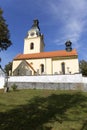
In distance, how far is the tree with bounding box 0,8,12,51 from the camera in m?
30.0

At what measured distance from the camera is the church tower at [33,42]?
5100 cm

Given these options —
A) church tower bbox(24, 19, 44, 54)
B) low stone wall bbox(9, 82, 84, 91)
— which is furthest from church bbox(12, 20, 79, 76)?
low stone wall bbox(9, 82, 84, 91)

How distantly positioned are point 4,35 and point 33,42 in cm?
2167

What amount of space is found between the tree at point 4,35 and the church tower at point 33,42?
18346 millimetres

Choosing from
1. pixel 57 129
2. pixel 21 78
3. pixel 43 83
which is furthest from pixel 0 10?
pixel 57 129

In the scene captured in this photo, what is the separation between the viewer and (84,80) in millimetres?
28812

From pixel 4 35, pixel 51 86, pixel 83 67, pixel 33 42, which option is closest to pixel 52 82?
pixel 51 86

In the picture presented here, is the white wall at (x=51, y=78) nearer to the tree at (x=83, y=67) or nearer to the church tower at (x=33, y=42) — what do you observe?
the church tower at (x=33, y=42)

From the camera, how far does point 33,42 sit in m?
52.2

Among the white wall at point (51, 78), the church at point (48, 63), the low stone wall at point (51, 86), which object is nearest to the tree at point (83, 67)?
the church at point (48, 63)

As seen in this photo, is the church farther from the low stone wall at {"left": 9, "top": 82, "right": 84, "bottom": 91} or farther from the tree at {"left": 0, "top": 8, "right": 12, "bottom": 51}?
the tree at {"left": 0, "top": 8, "right": 12, "bottom": 51}

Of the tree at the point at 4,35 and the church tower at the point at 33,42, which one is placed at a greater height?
the church tower at the point at 33,42

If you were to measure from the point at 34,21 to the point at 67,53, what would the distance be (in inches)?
915

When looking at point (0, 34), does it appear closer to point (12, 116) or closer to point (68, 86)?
point (68, 86)
